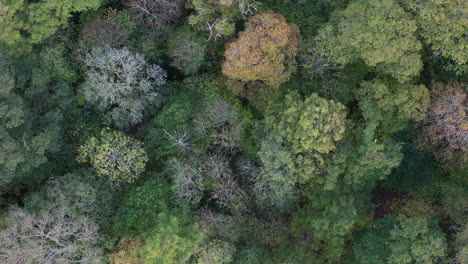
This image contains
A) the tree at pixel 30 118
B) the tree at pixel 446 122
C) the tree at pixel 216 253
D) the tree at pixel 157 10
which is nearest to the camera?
the tree at pixel 30 118

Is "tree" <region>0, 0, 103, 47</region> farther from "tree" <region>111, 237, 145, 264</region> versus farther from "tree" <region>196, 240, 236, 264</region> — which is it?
"tree" <region>196, 240, 236, 264</region>

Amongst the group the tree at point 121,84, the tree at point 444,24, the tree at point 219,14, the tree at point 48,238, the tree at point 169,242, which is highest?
the tree at point 444,24

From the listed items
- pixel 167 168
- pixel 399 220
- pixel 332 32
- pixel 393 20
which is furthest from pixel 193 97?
pixel 399 220

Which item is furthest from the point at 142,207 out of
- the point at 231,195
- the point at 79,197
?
the point at 231,195

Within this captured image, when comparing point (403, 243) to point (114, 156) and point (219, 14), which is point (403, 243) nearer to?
point (219, 14)

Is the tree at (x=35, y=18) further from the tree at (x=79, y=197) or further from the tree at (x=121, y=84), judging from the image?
the tree at (x=79, y=197)

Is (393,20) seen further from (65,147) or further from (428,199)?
(65,147)

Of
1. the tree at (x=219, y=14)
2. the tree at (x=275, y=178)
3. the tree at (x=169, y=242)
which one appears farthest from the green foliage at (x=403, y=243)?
the tree at (x=219, y=14)
